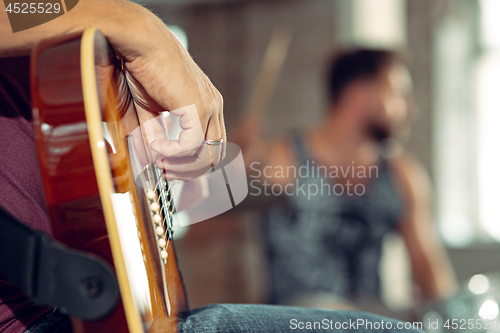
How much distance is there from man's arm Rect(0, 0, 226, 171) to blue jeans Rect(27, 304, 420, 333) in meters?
0.16

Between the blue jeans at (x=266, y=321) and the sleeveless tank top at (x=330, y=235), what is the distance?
0.98 m

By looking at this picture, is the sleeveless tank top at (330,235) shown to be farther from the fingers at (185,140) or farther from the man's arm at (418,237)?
the fingers at (185,140)

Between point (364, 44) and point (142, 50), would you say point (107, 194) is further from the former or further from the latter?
point (364, 44)

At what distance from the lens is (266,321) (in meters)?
0.41

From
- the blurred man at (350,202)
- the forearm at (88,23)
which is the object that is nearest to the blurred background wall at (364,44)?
the blurred man at (350,202)

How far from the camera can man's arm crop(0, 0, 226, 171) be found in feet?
1.08

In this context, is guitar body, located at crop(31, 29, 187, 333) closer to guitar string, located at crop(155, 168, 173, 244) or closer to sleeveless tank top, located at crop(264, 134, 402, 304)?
guitar string, located at crop(155, 168, 173, 244)

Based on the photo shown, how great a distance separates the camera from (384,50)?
1.57 metres

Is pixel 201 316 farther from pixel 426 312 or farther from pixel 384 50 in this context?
pixel 384 50

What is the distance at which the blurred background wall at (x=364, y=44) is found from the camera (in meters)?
2.39

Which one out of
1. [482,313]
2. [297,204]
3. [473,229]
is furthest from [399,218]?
[473,229]

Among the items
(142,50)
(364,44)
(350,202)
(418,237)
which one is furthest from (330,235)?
(142,50)

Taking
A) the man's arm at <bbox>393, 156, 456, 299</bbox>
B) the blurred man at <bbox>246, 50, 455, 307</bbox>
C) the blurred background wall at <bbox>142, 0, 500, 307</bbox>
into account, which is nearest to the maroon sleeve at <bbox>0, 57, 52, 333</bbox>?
the blurred man at <bbox>246, 50, 455, 307</bbox>

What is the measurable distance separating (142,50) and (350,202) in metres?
1.24
